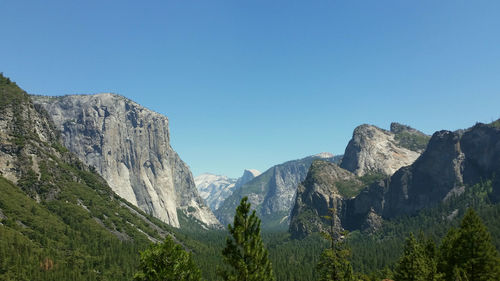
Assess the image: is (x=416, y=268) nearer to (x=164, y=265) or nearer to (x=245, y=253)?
(x=245, y=253)

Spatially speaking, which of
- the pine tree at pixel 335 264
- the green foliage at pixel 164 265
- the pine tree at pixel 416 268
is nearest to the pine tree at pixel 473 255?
the pine tree at pixel 416 268

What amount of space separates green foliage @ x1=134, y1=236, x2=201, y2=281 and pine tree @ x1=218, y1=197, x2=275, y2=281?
7.11 meters

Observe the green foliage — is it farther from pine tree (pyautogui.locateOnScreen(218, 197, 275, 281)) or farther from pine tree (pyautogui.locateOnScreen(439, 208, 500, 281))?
pine tree (pyautogui.locateOnScreen(439, 208, 500, 281))

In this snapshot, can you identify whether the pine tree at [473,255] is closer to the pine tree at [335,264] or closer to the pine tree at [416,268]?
the pine tree at [416,268]

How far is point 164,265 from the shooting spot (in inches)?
1558

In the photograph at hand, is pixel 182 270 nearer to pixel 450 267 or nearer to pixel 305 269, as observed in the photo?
pixel 450 267

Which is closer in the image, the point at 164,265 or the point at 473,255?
the point at 164,265

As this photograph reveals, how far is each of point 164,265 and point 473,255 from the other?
51188 millimetres

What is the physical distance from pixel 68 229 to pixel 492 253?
190119 millimetres

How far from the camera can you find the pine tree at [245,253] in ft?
114

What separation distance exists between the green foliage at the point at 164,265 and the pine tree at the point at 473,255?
43490mm

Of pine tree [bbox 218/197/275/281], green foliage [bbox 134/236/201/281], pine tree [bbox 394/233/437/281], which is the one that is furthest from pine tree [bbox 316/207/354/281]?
pine tree [bbox 394/233/437/281]

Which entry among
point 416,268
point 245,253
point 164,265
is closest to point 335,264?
point 245,253

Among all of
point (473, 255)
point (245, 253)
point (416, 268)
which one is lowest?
point (416, 268)
